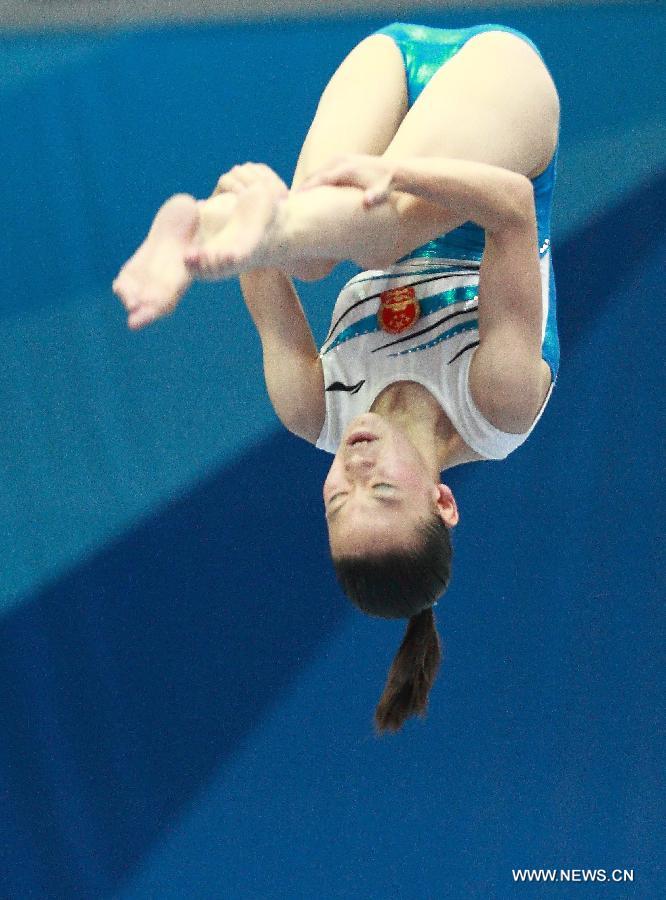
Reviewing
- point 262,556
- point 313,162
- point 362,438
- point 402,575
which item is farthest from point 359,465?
point 262,556

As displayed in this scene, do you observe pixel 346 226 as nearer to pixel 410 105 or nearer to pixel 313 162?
pixel 313 162

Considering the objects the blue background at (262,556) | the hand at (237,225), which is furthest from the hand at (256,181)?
the blue background at (262,556)

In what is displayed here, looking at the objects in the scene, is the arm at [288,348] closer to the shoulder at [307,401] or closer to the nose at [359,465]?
the shoulder at [307,401]

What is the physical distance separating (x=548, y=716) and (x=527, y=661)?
118 mm

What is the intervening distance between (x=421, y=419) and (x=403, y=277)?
7.4 inches

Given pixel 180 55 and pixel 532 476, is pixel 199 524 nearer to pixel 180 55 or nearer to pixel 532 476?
pixel 532 476

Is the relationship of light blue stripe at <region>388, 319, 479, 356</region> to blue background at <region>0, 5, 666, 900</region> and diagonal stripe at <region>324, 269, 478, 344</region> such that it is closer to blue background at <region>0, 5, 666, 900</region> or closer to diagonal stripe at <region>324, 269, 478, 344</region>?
diagonal stripe at <region>324, 269, 478, 344</region>

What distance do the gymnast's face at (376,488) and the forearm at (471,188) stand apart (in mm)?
259

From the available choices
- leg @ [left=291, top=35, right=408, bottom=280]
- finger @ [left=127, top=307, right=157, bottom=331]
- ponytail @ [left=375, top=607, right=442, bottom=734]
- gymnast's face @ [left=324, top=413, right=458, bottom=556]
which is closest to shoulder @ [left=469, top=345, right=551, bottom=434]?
gymnast's face @ [left=324, top=413, right=458, bottom=556]

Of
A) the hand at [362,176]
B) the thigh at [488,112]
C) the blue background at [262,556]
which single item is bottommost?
the blue background at [262,556]

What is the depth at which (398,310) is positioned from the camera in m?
1.60

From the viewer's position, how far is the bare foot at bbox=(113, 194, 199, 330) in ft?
4.03

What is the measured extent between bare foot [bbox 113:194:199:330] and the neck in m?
0.36

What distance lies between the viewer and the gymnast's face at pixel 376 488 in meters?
1.48
